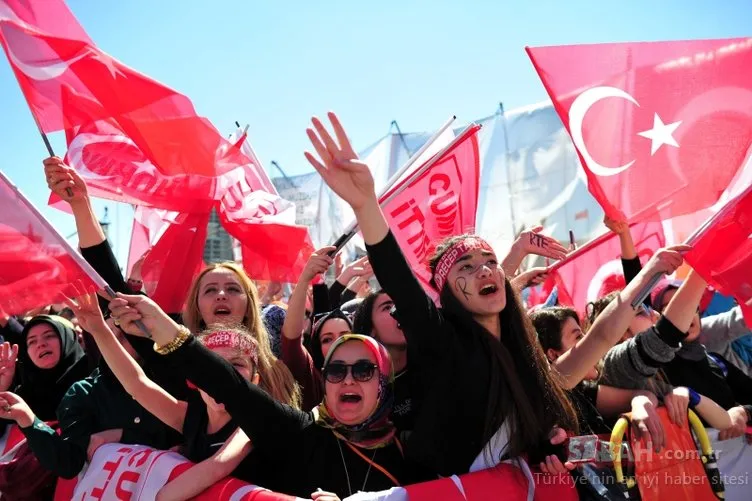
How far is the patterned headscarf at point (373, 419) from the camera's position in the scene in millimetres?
2705

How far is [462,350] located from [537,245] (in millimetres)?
2112

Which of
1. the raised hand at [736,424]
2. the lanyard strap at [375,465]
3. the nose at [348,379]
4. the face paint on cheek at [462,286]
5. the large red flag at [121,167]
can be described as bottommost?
the raised hand at [736,424]

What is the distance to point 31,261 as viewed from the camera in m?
2.88

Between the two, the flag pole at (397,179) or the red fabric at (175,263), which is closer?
the flag pole at (397,179)

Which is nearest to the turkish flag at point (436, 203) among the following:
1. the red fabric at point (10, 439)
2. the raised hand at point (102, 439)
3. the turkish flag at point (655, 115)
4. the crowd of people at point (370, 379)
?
the crowd of people at point (370, 379)

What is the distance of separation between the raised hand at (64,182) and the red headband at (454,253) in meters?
1.84

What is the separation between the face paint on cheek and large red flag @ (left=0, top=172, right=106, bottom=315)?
148cm

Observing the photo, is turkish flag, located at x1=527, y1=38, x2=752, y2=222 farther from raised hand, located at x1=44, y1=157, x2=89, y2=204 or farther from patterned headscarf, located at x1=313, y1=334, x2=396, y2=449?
raised hand, located at x1=44, y1=157, x2=89, y2=204

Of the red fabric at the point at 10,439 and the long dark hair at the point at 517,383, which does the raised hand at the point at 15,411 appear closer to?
the red fabric at the point at 10,439

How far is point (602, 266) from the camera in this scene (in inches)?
208

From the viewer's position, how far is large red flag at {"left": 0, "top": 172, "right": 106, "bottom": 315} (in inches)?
109

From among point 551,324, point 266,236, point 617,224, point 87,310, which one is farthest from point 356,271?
point 87,310

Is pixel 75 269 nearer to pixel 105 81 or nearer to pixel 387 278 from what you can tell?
pixel 387 278

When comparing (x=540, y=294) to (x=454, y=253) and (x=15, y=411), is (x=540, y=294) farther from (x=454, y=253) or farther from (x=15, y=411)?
(x=15, y=411)
